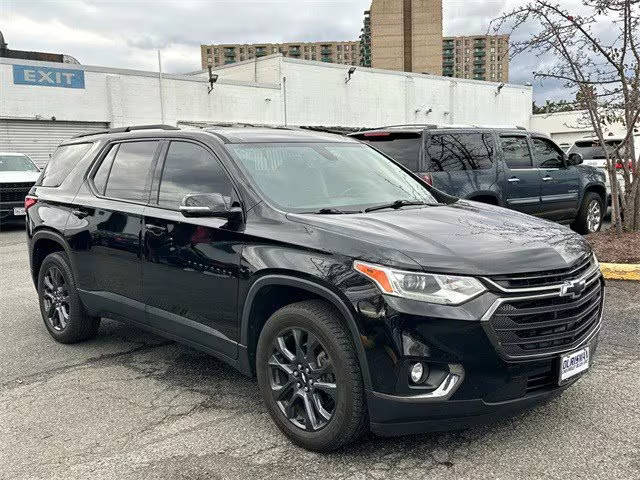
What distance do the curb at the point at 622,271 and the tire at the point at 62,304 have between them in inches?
224

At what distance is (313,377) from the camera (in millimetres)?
3246

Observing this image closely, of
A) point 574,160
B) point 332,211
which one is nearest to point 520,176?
point 574,160

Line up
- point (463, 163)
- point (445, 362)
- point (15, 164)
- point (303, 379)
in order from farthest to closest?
point (15, 164)
point (463, 163)
point (303, 379)
point (445, 362)

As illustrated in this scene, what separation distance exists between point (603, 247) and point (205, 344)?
6.15 m

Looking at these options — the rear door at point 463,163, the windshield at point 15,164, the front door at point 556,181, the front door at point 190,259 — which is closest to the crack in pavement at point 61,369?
the front door at point 190,259

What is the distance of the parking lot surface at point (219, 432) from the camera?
3104 millimetres

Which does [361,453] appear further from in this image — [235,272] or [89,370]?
[89,370]

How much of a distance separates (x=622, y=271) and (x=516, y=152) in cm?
242

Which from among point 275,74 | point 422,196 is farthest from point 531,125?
point 422,196

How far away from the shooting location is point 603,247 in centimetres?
806

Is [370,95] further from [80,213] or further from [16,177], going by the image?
[80,213]

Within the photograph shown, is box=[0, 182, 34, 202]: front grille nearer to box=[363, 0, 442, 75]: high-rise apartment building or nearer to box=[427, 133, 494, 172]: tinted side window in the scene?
box=[427, 133, 494, 172]: tinted side window

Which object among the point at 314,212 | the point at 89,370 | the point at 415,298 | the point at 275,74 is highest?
the point at 275,74

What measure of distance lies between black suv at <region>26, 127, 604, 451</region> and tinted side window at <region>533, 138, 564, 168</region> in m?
5.09
